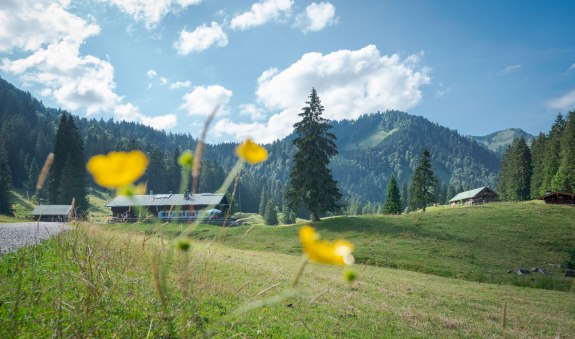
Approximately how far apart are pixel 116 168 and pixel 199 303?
306 centimetres

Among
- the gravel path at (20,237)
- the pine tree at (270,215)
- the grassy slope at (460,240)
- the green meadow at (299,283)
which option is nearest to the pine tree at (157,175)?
the pine tree at (270,215)

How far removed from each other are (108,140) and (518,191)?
108854mm

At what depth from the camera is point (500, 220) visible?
32.9m

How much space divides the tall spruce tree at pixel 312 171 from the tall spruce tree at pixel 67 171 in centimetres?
2456

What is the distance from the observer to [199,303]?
3.30 meters

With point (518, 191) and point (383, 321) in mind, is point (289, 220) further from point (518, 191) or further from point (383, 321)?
point (383, 321)

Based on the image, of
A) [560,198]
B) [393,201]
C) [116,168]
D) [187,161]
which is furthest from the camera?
[393,201]

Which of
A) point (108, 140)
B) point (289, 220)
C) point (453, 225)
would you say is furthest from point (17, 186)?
point (453, 225)

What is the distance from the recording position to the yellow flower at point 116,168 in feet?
1.83

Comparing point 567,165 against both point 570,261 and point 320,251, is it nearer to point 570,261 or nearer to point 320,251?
point 570,261

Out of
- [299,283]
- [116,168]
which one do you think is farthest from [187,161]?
[299,283]

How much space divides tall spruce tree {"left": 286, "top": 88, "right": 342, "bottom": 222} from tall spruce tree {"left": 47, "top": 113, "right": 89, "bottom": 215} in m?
24.6

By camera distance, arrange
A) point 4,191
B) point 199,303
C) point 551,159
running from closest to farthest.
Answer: point 199,303, point 4,191, point 551,159

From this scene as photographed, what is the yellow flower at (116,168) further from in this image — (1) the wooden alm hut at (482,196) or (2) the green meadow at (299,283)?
(1) the wooden alm hut at (482,196)
